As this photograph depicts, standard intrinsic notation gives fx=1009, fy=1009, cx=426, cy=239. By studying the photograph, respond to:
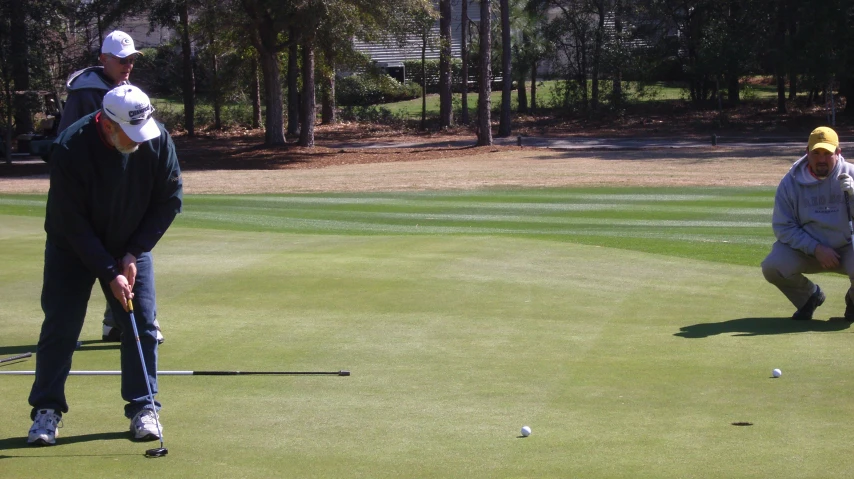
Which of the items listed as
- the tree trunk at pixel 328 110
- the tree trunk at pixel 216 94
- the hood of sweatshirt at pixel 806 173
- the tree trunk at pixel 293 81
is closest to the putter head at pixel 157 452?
the hood of sweatshirt at pixel 806 173

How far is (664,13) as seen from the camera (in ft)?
151

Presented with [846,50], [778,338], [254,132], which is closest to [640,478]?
[778,338]

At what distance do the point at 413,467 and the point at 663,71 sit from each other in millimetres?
46614

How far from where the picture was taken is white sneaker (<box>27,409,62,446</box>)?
4.57 metres

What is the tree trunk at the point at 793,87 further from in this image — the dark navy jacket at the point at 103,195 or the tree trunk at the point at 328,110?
the dark navy jacket at the point at 103,195

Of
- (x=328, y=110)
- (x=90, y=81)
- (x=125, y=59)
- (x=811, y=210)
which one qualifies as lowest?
(x=811, y=210)

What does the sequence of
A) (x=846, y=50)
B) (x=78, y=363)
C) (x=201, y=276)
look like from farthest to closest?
(x=846, y=50), (x=201, y=276), (x=78, y=363)

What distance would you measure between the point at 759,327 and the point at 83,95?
4.97 metres

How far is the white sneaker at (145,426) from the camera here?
15.2ft

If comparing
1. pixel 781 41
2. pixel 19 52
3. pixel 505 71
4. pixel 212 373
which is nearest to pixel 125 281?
pixel 212 373

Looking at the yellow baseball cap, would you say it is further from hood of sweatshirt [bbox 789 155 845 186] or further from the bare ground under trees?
the bare ground under trees

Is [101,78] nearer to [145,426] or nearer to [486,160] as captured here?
[145,426]

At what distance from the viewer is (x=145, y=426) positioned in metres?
4.65

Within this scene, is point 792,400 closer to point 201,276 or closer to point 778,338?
point 778,338
